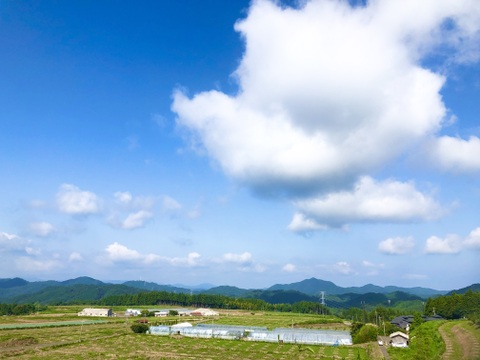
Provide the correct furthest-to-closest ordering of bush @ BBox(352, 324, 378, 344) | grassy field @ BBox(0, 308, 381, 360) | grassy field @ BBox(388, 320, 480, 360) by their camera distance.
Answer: bush @ BBox(352, 324, 378, 344) → grassy field @ BBox(0, 308, 381, 360) → grassy field @ BBox(388, 320, 480, 360)

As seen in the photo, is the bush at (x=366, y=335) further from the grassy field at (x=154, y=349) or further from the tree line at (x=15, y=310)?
the tree line at (x=15, y=310)

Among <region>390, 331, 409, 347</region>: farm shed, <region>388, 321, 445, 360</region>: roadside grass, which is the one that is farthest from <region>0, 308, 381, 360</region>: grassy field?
<region>390, 331, 409, 347</region>: farm shed

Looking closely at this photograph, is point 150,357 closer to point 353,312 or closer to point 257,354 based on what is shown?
point 257,354

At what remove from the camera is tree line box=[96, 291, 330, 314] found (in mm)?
166875

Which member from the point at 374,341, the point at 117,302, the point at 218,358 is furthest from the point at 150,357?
the point at 117,302

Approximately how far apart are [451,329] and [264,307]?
11618cm

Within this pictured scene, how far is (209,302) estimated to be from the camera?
169875 millimetres

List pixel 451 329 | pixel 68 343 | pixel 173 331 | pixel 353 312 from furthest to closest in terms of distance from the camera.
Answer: pixel 353 312
pixel 173 331
pixel 451 329
pixel 68 343

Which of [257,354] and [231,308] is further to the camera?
[231,308]

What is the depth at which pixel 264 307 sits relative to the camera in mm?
169375

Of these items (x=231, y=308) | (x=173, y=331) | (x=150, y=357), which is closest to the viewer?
(x=150, y=357)

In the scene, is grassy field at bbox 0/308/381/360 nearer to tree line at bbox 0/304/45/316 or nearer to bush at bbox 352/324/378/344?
bush at bbox 352/324/378/344

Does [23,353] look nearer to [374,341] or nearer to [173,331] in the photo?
[173,331]

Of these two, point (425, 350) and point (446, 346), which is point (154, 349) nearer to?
point (425, 350)
